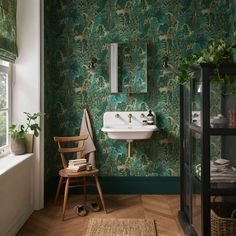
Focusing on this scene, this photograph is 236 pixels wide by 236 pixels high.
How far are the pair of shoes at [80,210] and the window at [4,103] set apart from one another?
0.98 m

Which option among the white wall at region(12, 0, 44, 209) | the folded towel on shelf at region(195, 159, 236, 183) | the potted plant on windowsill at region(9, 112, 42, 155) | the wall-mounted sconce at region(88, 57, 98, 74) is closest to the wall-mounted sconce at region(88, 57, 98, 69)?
the wall-mounted sconce at region(88, 57, 98, 74)

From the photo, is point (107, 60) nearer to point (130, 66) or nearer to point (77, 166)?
point (130, 66)

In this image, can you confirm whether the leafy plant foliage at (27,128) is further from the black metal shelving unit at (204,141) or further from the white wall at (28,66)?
the black metal shelving unit at (204,141)

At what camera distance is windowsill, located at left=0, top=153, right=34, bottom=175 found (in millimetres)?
2675

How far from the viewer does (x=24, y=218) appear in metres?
3.16

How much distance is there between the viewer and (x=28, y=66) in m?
3.43

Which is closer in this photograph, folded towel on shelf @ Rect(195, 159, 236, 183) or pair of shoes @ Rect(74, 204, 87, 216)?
folded towel on shelf @ Rect(195, 159, 236, 183)

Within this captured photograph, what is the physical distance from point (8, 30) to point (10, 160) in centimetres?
125

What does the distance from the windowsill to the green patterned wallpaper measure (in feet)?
2.74

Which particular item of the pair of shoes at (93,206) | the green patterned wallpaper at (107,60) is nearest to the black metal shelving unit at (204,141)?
the pair of shoes at (93,206)

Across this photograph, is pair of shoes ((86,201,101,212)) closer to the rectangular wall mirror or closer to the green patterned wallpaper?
the green patterned wallpaper

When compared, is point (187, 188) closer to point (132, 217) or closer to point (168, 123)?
point (132, 217)

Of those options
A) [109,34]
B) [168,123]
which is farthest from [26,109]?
[168,123]

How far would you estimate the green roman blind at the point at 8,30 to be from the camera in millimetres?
2928
